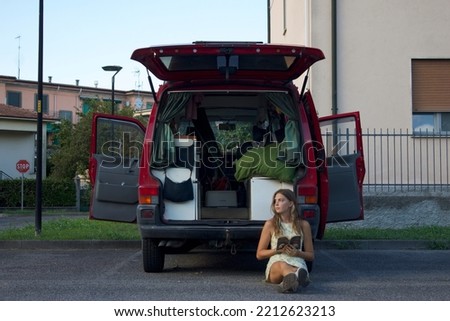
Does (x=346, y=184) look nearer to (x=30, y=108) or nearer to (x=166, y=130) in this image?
(x=166, y=130)

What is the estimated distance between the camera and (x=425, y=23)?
50.1 feet

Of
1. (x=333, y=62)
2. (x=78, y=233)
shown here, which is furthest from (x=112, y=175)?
(x=333, y=62)

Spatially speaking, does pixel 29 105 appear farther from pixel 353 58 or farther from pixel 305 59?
pixel 305 59

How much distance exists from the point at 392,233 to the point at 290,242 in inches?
219

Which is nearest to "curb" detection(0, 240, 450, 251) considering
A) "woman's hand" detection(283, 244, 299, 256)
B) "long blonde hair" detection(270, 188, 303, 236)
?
"long blonde hair" detection(270, 188, 303, 236)

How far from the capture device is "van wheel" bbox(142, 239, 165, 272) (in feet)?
28.5

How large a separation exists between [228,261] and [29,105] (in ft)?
159

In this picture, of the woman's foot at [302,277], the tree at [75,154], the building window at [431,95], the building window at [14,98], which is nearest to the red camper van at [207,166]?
the woman's foot at [302,277]

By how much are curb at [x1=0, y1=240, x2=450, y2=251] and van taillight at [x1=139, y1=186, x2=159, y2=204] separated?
150 inches

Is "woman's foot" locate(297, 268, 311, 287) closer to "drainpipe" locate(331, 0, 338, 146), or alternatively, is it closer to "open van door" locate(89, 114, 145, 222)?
"open van door" locate(89, 114, 145, 222)

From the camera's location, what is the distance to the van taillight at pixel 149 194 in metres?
8.35

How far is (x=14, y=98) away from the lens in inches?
2179

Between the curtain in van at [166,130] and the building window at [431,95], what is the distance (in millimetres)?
7541

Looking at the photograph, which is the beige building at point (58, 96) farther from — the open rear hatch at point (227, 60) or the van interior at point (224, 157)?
the open rear hatch at point (227, 60)
